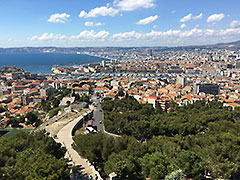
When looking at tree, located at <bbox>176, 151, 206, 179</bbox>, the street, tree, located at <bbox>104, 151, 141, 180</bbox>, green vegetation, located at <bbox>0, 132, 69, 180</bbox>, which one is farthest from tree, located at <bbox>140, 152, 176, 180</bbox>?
the street

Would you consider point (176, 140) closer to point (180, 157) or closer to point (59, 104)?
point (180, 157)

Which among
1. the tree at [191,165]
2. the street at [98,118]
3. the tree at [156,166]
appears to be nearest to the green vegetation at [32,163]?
the tree at [156,166]

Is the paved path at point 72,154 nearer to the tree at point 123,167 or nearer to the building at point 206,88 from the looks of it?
the tree at point 123,167

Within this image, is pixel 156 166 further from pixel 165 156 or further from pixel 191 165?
pixel 191 165

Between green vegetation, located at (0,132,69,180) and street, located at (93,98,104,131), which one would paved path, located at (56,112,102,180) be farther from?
street, located at (93,98,104,131)

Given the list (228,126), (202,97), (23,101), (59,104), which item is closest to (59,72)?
(23,101)

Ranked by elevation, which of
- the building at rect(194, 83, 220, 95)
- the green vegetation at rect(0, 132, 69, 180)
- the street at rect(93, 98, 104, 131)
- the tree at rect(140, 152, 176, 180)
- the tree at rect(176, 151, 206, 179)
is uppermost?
the green vegetation at rect(0, 132, 69, 180)
